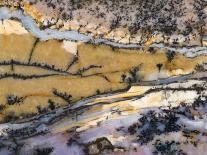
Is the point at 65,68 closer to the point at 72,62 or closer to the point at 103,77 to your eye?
the point at 72,62

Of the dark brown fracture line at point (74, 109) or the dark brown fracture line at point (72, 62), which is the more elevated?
the dark brown fracture line at point (72, 62)

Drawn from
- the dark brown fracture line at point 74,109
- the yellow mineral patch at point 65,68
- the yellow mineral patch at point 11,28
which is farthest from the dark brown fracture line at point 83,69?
the yellow mineral patch at point 11,28

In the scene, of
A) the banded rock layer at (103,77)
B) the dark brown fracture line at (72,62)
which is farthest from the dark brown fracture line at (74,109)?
the dark brown fracture line at (72,62)

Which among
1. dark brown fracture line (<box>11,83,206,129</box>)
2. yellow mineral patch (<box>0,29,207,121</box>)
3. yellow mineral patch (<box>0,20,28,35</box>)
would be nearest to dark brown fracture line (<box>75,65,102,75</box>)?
yellow mineral patch (<box>0,29,207,121</box>)

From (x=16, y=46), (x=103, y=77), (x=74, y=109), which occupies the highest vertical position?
(x=16, y=46)

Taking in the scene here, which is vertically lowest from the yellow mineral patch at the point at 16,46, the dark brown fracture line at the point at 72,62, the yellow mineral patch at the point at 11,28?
the dark brown fracture line at the point at 72,62

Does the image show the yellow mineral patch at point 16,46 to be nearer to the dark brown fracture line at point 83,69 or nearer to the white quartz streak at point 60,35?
the white quartz streak at point 60,35

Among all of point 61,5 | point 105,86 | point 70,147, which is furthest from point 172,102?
point 61,5

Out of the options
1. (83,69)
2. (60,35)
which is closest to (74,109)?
(83,69)

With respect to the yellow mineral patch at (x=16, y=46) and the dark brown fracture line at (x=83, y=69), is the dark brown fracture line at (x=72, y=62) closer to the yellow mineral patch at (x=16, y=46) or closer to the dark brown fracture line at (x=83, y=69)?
the dark brown fracture line at (x=83, y=69)

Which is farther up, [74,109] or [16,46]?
[16,46]

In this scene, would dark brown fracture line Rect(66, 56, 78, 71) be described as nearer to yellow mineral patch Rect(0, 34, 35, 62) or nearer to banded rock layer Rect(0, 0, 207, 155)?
banded rock layer Rect(0, 0, 207, 155)

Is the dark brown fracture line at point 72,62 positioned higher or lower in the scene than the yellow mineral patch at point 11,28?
→ lower
